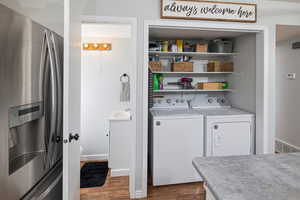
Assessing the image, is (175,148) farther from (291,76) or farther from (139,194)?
(291,76)

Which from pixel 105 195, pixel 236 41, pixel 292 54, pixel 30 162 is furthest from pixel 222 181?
pixel 292 54

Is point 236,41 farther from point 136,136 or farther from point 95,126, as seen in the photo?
point 95,126

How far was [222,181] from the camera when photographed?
0.87 meters

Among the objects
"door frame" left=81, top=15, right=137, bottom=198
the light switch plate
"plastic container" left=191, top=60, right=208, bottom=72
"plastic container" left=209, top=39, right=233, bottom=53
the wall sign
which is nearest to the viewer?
"door frame" left=81, top=15, right=137, bottom=198

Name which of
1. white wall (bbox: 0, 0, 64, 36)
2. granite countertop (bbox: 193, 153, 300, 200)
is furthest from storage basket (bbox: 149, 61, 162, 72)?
granite countertop (bbox: 193, 153, 300, 200)

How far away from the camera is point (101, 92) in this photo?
3.34 metres

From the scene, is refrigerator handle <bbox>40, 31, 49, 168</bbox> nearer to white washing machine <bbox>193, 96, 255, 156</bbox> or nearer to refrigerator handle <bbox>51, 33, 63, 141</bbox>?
refrigerator handle <bbox>51, 33, 63, 141</bbox>

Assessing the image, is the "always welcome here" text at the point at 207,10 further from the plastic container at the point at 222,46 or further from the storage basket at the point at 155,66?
the storage basket at the point at 155,66

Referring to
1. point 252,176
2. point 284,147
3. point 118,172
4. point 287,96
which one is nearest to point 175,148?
point 118,172

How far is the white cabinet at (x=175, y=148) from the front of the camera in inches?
92.0

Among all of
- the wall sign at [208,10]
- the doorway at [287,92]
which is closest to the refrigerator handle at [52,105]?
the wall sign at [208,10]

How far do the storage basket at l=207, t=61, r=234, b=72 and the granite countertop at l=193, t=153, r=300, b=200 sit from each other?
1992mm

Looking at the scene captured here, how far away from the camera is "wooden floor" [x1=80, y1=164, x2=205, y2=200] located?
2193mm

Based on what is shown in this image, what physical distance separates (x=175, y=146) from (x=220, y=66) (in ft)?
5.05
